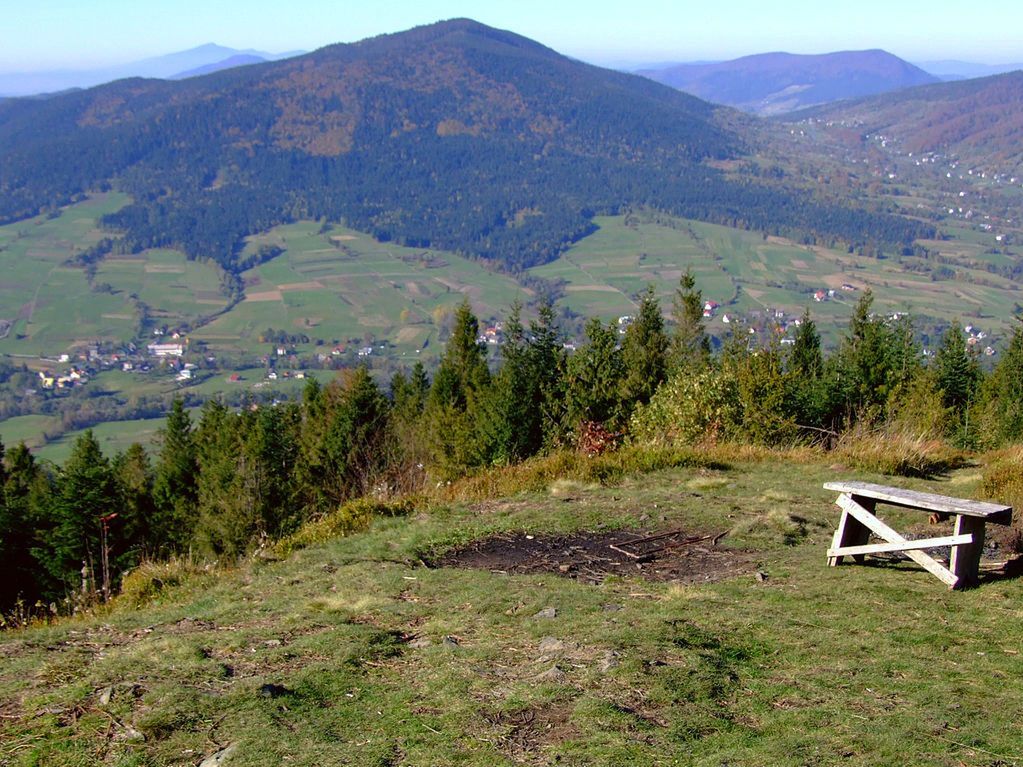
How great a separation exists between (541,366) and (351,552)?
81.5 feet

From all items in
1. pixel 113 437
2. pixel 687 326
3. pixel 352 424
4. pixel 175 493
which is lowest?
pixel 113 437

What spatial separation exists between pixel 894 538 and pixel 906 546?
5.8 inches

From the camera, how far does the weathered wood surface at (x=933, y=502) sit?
6.38m

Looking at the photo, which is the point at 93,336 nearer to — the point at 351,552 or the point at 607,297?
the point at 607,297

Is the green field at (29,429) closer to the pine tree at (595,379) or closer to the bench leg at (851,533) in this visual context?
the pine tree at (595,379)

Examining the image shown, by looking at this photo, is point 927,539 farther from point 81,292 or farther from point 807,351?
point 81,292

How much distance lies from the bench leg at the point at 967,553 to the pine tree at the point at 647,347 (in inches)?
1012

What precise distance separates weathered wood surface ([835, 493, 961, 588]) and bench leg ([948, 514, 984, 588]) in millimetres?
57

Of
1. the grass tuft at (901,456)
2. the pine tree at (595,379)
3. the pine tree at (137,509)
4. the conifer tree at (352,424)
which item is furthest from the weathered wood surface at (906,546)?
the conifer tree at (352,424)

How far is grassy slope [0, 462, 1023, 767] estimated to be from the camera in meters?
4.23

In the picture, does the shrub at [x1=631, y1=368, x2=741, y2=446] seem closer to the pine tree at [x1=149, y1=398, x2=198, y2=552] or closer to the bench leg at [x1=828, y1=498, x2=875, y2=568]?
the bench leg at [x1=828, y1=498, x2=875, y2=568]

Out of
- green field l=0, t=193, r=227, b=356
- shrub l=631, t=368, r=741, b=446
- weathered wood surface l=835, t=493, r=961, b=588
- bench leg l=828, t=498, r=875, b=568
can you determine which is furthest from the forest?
green field l=0, t=193, r=227, b=356

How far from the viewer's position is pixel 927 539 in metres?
6.84

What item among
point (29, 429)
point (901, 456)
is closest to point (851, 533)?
Answer: point (901, 456)
